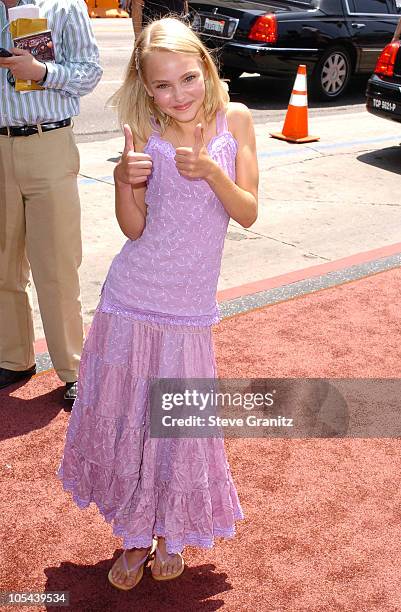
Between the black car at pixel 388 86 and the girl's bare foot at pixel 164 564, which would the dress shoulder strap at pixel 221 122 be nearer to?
the girl's bare foot at pixel 164 564

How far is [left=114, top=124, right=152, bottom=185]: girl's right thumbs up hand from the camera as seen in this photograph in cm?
305

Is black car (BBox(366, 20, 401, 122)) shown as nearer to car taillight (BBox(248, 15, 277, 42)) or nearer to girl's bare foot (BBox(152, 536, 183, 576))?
car taillight (BBox(248, 15, 277, 42))

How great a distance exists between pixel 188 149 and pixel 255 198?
Result: 427 mm

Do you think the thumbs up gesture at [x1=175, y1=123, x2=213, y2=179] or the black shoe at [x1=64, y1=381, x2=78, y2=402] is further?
the black shoe at [x1=64, y1=381, x2=78, y2=402]

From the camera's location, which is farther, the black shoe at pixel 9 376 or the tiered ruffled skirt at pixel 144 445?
the black shoe at pixel 9 376

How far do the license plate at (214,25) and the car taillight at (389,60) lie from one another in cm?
293

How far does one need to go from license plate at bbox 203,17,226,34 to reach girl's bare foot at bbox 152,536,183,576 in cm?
1007

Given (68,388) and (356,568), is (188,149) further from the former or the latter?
(68,388)

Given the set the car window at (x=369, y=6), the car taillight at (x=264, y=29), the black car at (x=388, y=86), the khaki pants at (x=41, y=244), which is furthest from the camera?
the car window at (x=369, y=6)

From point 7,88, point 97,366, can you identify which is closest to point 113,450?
point 97,366

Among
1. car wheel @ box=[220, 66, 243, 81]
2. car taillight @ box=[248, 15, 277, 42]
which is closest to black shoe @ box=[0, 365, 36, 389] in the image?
car taillight @ box=[248, 15, 277, 42]

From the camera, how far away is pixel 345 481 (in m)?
4.31

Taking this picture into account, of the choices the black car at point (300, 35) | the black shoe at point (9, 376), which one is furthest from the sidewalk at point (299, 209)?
the black car at point (300, 35)

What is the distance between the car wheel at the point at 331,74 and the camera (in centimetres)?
1316
